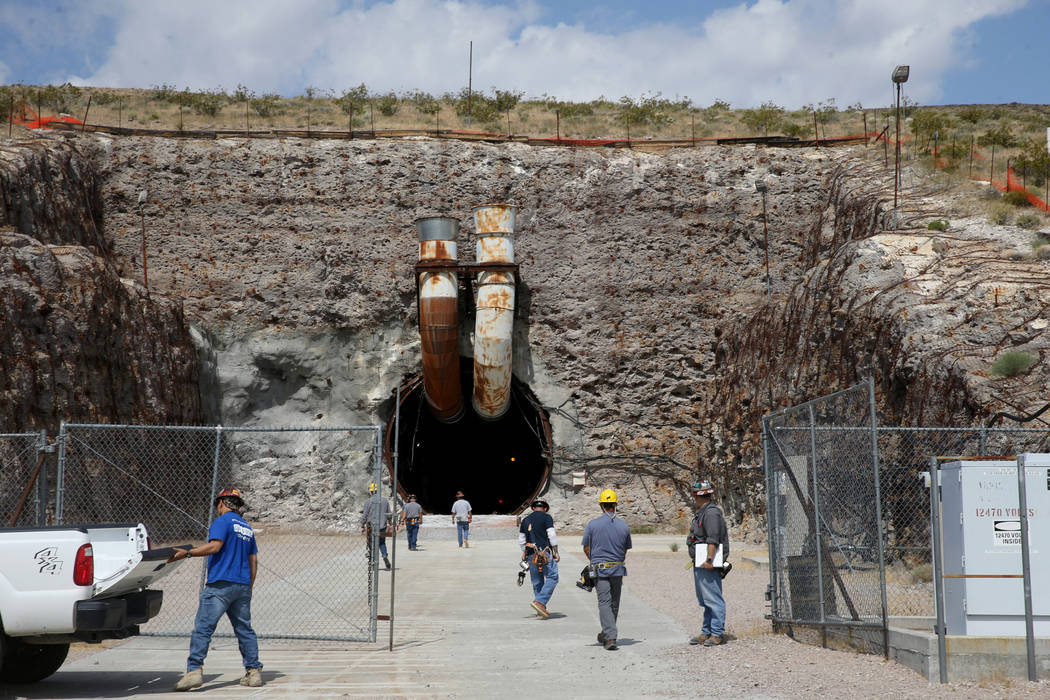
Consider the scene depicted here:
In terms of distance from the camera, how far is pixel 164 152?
27141 millimetres

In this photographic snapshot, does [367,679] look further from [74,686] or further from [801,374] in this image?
[801,374]

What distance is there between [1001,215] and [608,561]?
553 inches

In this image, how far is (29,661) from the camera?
819 cm

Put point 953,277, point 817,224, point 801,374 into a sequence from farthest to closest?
point 817,224 < point 801,374 < point 953,277

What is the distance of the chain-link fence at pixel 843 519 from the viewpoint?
947cm

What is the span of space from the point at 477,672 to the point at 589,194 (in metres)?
20.4

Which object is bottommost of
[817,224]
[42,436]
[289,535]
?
[289,535]

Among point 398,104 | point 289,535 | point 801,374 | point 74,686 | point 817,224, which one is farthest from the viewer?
point 398,104

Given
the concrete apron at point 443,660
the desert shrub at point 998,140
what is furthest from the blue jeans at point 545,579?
the desert shrub at point 998,140

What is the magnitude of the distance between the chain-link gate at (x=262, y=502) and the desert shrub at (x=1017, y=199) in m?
14.3

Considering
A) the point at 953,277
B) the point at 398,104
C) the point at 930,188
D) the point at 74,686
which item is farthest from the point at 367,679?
the point at 398,104

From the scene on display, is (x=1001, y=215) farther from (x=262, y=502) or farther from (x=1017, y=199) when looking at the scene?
(x=262, y=502)

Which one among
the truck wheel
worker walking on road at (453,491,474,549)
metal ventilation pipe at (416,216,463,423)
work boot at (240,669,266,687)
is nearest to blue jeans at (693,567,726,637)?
work boot at (240,669,266,687)

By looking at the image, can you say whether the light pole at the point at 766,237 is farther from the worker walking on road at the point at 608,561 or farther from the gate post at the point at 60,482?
the gate post at the point at 60,482
